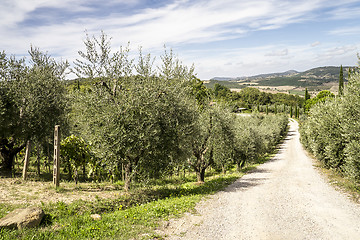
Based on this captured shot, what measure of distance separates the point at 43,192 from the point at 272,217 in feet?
38.7

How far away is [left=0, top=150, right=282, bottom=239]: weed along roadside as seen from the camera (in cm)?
841

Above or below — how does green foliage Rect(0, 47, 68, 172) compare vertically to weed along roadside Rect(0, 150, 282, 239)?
above

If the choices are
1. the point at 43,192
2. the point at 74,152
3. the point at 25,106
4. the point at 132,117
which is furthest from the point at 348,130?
the point at 25,106

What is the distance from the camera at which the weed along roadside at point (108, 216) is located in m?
8.41

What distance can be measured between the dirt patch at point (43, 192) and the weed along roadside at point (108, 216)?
0.33 meters

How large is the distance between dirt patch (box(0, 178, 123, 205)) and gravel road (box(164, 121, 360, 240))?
538 centimetres

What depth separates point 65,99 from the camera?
1925 cm

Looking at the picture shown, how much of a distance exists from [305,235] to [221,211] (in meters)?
3.89

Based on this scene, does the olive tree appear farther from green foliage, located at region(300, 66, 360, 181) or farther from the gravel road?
green foliage, located at region(300, 66, 360, 181)

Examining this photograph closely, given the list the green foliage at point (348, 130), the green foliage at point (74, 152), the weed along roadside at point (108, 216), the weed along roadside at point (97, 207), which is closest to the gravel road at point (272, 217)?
the weed along roadside at point (108, 216)

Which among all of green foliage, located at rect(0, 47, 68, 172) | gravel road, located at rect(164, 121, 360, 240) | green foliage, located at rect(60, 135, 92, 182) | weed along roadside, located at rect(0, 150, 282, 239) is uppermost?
green foliage, located at rect(0, 47, 68, 172)

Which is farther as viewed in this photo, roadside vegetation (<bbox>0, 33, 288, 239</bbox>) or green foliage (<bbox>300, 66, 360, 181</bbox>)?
green foliage (<bbox>300, 66, 360, 181</bbox>)

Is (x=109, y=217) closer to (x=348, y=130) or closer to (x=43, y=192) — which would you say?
(x=43, y=192)

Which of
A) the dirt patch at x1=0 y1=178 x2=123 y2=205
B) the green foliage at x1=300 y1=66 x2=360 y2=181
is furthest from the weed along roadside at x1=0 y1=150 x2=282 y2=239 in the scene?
the green foliage at x1=300 y1=66 x2=360 y2=181
